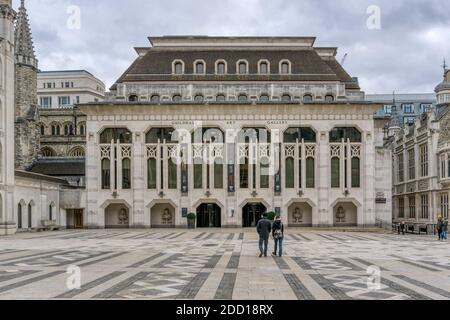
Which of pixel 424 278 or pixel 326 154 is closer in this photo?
pixel 424 278

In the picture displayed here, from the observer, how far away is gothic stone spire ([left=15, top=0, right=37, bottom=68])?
286 ft

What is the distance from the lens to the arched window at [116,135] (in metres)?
64.5

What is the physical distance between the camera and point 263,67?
2707 inches

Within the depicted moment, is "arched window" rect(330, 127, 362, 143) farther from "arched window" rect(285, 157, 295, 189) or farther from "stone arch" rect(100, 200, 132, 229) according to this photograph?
"stone arch" rect(100, 200, 132, 229)

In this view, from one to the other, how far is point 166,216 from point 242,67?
19.1 m

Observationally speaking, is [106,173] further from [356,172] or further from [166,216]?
[356,172]

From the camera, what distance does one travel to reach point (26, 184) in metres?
56.6

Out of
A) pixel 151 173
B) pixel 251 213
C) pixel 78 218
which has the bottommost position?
pixel 78 218

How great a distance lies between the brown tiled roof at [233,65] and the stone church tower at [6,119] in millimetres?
15924

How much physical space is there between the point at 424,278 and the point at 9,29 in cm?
4515

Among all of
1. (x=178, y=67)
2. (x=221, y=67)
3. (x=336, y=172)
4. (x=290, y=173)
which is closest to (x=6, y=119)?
(x=178, y=67)

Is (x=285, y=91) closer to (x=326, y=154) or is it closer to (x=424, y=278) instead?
(x=326, y=154)

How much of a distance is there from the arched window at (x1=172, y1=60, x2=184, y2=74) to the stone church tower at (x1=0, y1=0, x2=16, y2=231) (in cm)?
1996

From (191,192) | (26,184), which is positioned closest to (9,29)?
(26,184)
